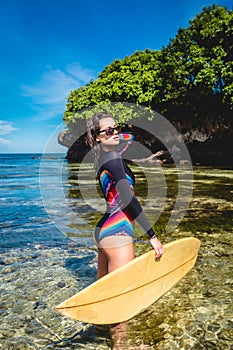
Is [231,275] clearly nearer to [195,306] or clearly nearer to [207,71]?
[195,306]

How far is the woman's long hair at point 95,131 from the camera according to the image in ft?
10.6

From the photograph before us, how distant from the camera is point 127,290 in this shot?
3053 mm

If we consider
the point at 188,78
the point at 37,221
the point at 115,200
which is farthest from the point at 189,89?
the point at 115,200

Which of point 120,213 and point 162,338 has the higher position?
point 120,213

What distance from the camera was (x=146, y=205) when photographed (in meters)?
10.7

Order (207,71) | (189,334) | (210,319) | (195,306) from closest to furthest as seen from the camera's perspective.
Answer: (189,334) < (210,319) < (195,306) < (207,71)

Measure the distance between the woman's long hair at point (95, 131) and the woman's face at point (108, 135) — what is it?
0.20 feet

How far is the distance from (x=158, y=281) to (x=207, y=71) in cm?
2889

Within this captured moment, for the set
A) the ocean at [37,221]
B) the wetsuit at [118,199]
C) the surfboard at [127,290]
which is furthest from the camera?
the ocean at [37,221]

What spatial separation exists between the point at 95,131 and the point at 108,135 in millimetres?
192

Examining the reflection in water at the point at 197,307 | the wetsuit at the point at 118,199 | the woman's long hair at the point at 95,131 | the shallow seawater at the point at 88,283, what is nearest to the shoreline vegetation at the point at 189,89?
the shallow seawater at the point at 88,283

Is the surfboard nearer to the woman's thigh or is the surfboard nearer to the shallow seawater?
the woman's thigh

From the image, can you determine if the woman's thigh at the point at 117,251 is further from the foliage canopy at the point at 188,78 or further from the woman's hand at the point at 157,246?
the foliage canopy at the point at 188,78

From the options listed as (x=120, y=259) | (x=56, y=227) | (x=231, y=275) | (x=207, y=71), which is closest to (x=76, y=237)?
(x=56, y=227)
